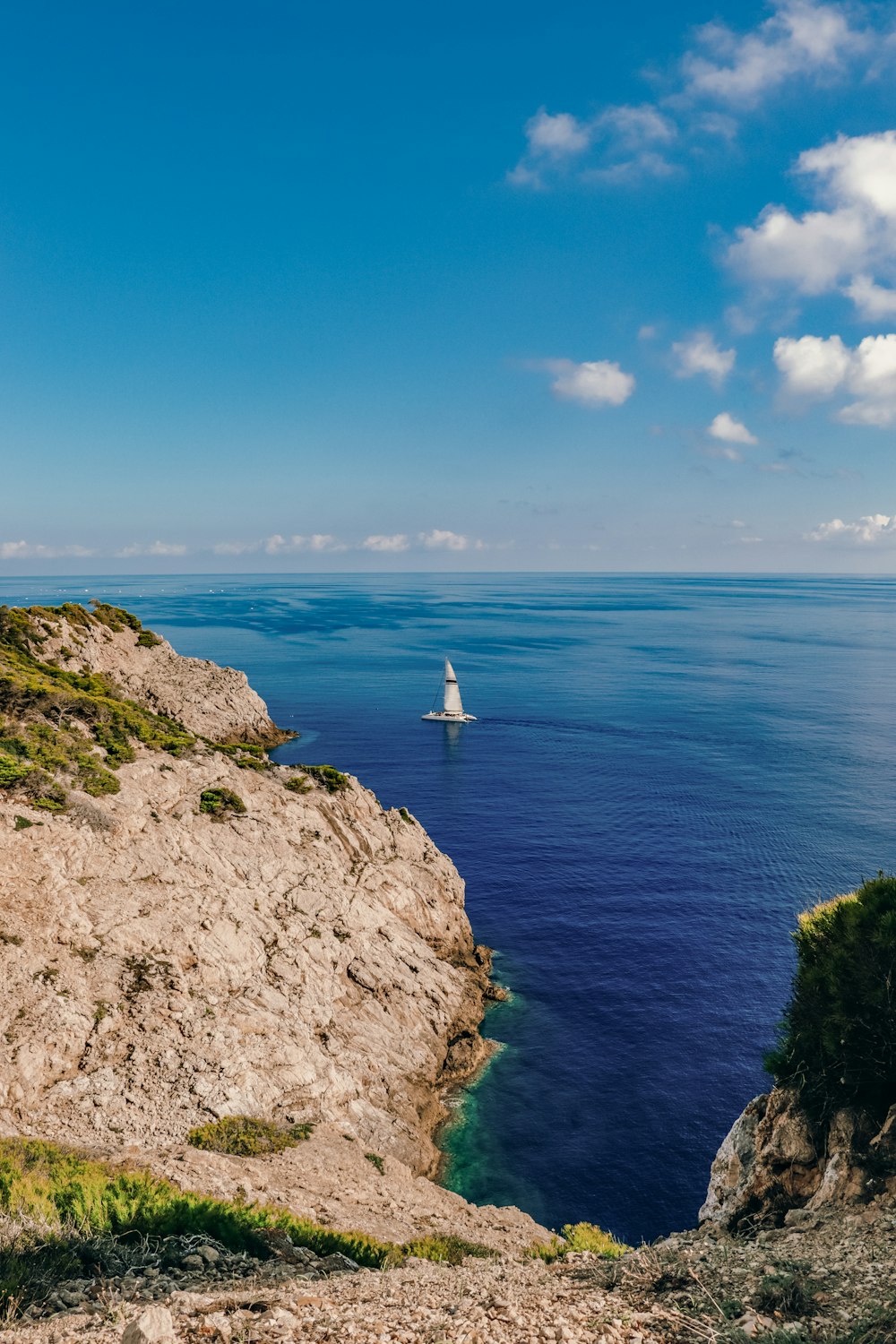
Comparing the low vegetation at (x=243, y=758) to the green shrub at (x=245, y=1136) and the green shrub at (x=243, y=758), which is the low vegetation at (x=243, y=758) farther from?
the green shrub at (x=245, y=1136)

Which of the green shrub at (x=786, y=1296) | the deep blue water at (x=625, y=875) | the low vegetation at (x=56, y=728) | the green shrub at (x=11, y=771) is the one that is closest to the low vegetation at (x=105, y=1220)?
the green shrub at (x=786, y=1296)

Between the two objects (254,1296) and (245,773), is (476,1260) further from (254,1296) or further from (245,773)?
(245,773)

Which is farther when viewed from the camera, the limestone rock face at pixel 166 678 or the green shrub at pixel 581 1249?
the limestone rock face at pixel 166 678

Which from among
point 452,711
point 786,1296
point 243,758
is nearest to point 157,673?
point 243,758

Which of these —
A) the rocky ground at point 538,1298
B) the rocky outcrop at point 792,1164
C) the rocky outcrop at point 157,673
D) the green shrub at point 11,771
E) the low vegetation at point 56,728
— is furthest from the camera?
the rocky outcrop at point 157,673

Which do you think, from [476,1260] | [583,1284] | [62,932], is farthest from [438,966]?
[583,1284]

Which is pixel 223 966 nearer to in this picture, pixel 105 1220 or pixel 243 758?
pixel 243 758
